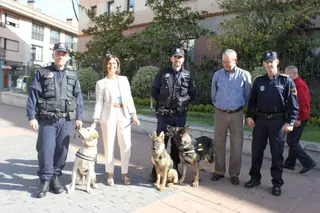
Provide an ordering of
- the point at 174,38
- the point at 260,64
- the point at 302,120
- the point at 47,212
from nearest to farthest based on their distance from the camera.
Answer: the point at 47,212 < the point at 302,120 < the point at 260,64 < the point at 174,38

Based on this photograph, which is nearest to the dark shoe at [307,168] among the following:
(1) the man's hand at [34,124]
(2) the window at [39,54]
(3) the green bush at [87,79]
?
(1) the man's hand at [34,124]

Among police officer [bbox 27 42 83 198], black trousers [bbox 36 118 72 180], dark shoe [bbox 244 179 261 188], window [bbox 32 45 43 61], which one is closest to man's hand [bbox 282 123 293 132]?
dark shoe [bbox 244 179 261 188]

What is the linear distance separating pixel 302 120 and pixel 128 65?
33.6ft

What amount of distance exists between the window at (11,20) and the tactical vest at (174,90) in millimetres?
39719

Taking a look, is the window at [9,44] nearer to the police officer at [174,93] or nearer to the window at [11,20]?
the window at [11,20]

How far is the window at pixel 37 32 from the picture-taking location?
138 ft

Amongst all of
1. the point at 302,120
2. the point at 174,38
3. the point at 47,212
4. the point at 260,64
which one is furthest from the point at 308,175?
the point at 174,38

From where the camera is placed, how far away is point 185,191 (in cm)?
446

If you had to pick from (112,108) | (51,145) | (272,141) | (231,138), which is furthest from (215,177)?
(51,145)

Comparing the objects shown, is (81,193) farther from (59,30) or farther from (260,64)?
(59,30)

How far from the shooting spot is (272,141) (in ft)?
14.5

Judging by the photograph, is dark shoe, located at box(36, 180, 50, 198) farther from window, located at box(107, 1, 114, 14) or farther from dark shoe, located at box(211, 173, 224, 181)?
window, located at box(107, 1, 114, 14)

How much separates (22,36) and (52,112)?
40723mm

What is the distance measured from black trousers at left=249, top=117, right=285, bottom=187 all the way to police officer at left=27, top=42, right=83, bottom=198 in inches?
110
